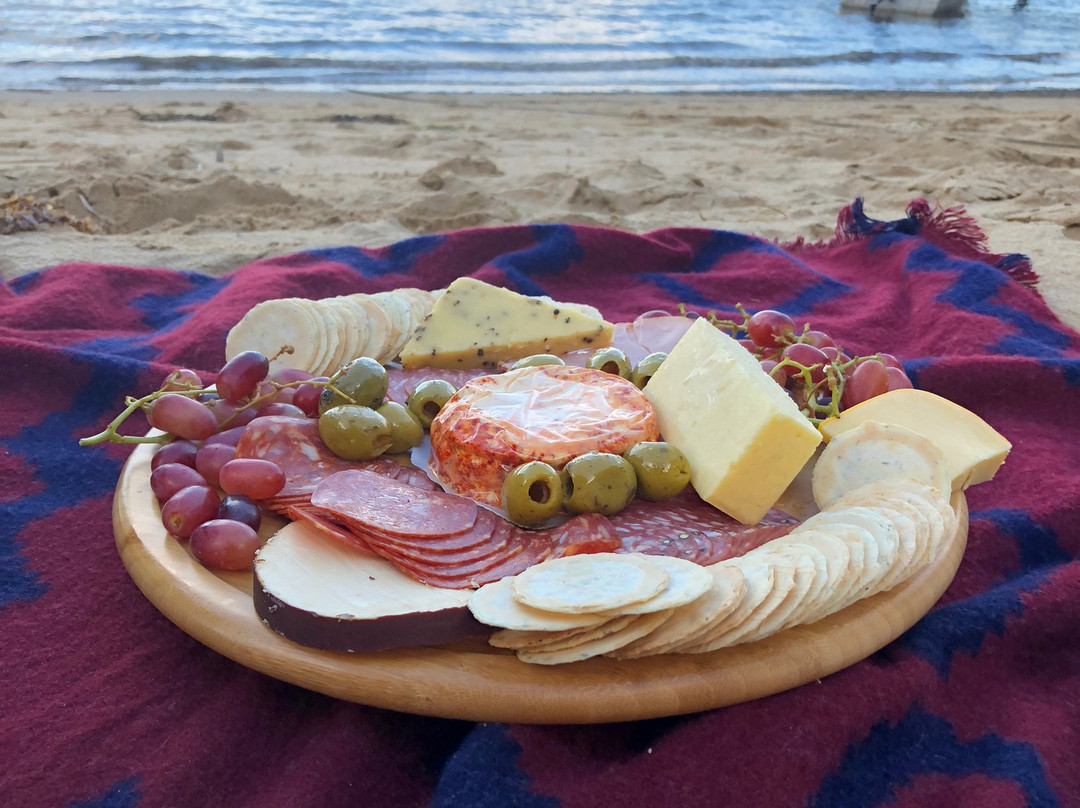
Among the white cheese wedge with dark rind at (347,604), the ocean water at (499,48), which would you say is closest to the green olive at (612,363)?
the white cheese wedge with dark rind at (347,604)

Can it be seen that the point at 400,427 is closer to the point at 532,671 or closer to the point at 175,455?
the point at 175,455

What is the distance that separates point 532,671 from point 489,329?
1.24 metres

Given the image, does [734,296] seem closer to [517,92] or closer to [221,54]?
[517,92]

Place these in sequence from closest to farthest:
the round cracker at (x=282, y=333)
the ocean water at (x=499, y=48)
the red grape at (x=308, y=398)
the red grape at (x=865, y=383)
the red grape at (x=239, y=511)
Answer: the red grape at (x=239, y=511)
the red grape at (x=308, y=398)
the red grape at (x=865, y=383)
the round cracker at (x=282, y=333)
the ocean water at (x=499, y=48)

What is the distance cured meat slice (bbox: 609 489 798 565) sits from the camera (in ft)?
5.31

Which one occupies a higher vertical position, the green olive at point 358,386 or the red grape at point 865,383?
the green olive at point 358,386

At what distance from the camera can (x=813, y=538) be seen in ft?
5.04

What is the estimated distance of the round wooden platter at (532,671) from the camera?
1.33m

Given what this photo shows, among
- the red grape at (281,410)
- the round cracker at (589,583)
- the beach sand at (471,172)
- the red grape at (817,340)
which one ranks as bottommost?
the beach sand at (471,172)

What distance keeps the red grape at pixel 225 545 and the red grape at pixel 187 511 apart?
68 millimetres

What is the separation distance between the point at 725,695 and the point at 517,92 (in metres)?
9.79

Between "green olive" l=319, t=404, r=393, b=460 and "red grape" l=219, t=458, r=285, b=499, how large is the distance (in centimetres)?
19

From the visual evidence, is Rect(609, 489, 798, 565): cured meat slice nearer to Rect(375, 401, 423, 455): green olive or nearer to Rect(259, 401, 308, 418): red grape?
Rect(375, 401, 423, 455): green olive

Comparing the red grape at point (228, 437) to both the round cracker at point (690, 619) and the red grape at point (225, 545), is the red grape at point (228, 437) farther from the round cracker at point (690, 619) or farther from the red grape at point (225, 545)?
the round cracker at point (690, 619)
